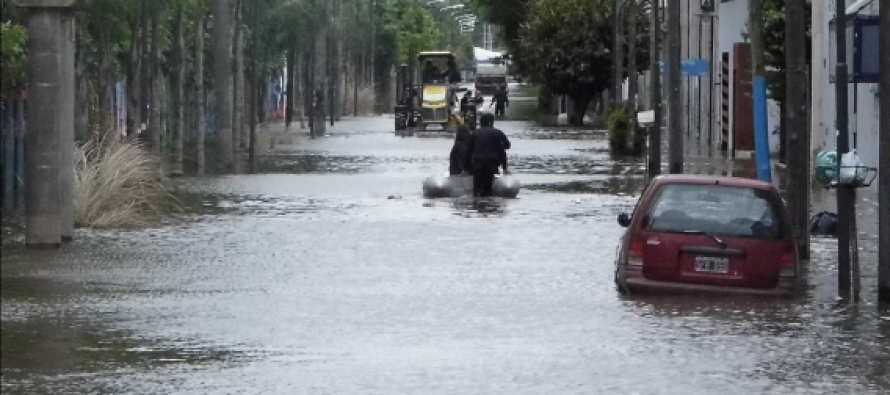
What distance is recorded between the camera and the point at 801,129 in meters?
20.2

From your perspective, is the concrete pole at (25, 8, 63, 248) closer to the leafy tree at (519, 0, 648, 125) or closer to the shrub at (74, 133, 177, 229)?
the shrub at (74, 133, 177, 229)

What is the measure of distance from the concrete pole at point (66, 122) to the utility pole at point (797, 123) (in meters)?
7.69

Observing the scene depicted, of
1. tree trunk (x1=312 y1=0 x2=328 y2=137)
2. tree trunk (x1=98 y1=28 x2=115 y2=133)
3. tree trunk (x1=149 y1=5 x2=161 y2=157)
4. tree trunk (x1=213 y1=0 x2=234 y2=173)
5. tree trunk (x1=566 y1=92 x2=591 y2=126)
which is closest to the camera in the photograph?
tree trunk (x1=98 y1=28 x2=115 y2=133)

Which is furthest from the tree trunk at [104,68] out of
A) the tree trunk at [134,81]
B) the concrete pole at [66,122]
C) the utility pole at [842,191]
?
the utility pole at [842,191]

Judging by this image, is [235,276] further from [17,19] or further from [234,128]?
[234,128]

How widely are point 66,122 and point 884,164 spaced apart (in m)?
9.01

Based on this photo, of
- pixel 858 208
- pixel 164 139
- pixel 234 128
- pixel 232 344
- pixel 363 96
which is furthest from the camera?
pixel 363 96

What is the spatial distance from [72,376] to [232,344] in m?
1.90

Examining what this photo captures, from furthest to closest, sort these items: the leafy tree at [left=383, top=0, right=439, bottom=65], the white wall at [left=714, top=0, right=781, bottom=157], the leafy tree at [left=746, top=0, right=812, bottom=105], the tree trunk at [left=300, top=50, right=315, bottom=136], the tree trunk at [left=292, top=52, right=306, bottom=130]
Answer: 1. the leafy tree at [left=383, top=0, right=439, bottom=65]
2. the tree trunk at [left=292, top=52, right=306, bottom=130]
3. the tree trunk at [left=300, top=50, right=315, bottom=136]
4. the white wall at [left=714, top=0, right=781, bottom=157]
5. the leafy tree at [left=746, top=0, right=812, bottom=105]

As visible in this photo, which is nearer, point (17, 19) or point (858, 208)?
point (17, 19)

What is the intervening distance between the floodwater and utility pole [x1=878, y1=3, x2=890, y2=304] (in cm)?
29

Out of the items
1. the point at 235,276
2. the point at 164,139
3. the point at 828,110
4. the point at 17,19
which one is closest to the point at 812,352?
the point at 235,276

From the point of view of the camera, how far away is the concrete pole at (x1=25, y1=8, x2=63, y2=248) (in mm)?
18953

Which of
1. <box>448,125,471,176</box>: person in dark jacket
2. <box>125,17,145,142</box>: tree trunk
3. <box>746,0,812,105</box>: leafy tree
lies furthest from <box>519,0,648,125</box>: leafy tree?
<box>448,125,471,176</box>: person in dark jacket
